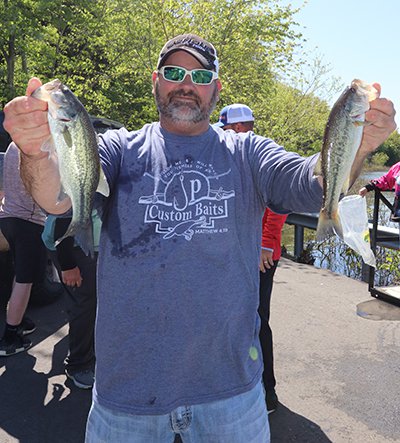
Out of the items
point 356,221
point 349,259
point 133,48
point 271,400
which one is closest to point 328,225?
point 271,400

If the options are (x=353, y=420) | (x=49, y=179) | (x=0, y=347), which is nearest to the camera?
(x=49, y=179)

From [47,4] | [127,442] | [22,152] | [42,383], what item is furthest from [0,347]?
[47,4]

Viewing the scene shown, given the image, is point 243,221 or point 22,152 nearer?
point 22,152

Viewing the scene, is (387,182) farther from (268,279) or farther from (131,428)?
(131,428)

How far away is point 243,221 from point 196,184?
0.25m

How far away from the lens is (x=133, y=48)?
1366cm

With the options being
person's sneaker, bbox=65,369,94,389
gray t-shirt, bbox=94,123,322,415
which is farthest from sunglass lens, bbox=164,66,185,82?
person's sneaker, bbox=65,369,94,389

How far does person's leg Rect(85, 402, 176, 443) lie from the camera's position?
1805mm

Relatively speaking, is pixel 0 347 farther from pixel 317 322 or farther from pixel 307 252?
pixel 307 252

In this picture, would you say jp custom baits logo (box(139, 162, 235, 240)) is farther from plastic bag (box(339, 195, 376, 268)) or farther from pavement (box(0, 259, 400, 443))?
plastic bag (box(339, 195, 376, 268))

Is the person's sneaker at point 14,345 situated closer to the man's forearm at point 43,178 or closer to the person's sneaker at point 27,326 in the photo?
the person's sneaker at point 27,326

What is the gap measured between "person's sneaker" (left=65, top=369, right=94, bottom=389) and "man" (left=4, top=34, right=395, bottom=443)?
2116mm

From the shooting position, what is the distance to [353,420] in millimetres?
3602

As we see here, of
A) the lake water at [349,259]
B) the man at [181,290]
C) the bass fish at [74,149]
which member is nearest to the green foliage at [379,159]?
the lake water at [349,259]
